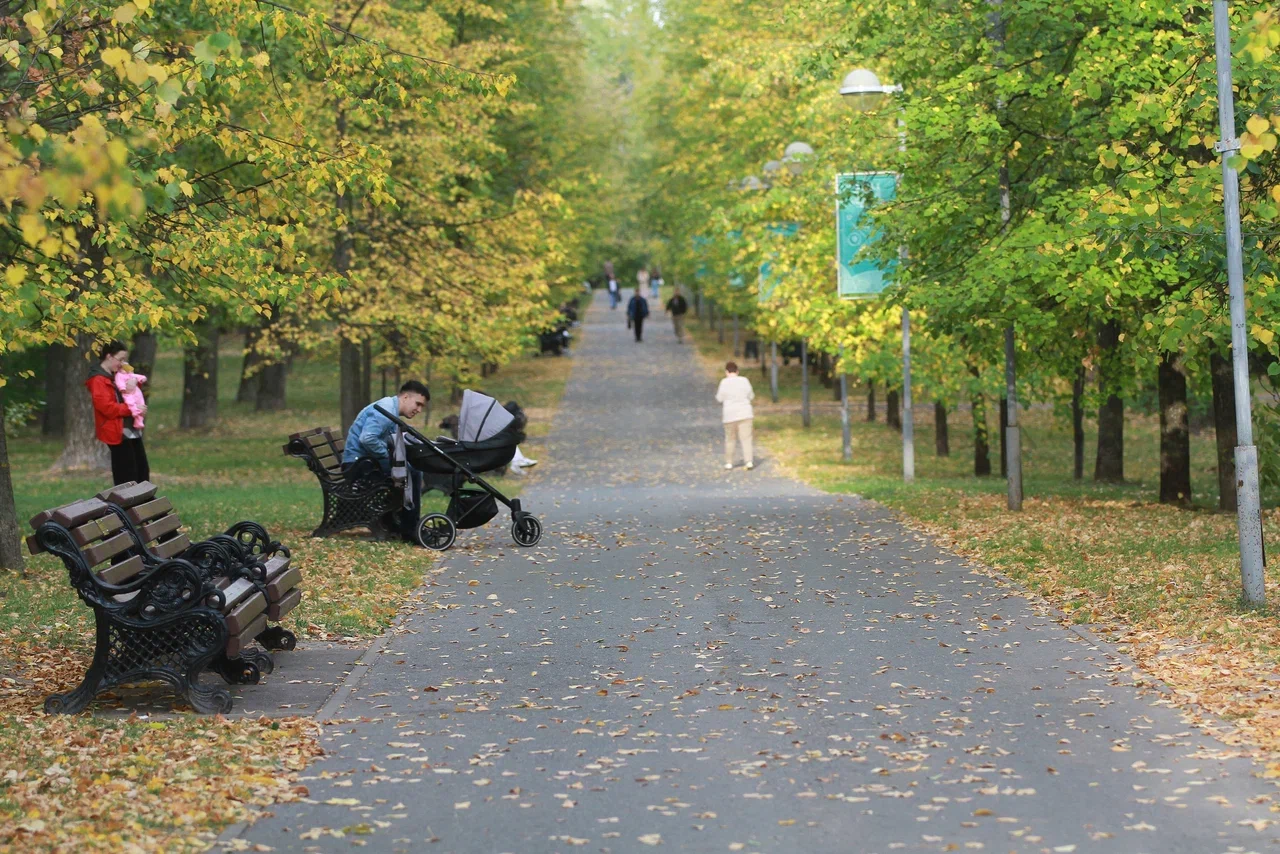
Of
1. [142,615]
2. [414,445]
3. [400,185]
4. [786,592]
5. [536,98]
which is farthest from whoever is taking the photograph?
[536,98]

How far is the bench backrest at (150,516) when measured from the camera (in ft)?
30.2

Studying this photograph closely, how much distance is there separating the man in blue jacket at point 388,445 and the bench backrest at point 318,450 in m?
0.32

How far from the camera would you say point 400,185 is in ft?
77.8

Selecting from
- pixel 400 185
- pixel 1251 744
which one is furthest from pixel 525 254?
pixel 1251 744

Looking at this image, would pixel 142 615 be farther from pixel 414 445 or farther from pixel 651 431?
pixel 651 431

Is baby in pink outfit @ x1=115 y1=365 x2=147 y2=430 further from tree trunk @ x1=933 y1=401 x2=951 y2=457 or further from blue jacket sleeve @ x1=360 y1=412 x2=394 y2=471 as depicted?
tree trunk @ x1=933 y1=401 x2=951 y2=457

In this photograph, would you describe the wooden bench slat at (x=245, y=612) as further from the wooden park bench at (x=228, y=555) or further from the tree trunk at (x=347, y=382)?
the tree trunk at (x=347, y=382)

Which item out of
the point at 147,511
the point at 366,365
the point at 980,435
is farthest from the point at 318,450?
the point at 366,365

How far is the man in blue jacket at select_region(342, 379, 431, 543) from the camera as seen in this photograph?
49.4ft

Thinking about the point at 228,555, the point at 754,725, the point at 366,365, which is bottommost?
the point at 754,725

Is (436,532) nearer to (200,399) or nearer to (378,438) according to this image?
(378,438)

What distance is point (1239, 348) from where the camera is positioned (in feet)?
33.0

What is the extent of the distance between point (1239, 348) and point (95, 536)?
6811mm

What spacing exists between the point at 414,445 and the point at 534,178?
24.3 m
